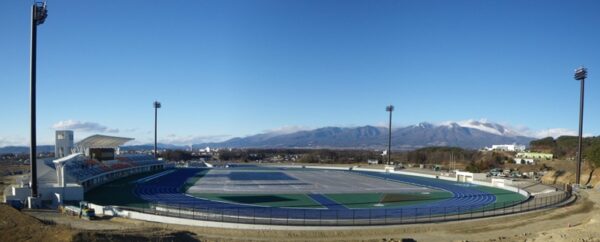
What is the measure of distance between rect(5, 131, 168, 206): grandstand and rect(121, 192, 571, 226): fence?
986 centimetres

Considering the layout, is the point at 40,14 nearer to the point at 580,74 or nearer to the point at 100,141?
the point at 100,141

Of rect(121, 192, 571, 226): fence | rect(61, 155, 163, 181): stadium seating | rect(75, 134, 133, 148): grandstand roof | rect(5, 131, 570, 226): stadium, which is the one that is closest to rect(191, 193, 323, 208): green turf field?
rect(5, 131, 570, 226): stadium

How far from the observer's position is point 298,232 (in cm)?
2589

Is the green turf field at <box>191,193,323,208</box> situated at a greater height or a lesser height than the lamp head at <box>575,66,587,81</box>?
lesser

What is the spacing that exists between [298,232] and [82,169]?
3053 cm

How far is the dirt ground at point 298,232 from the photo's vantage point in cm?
2130

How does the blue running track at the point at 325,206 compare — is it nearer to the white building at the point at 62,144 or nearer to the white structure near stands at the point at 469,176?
the white structure near stands at the point at 469,176

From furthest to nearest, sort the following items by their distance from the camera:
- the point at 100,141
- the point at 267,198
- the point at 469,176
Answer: the point at 100,141
the point at 469,176
the point at 267,198

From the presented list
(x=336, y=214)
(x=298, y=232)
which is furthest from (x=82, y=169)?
(x=298, y=232)

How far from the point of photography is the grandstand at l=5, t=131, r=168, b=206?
120 ft

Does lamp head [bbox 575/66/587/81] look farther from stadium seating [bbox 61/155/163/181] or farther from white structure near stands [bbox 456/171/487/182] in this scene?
stadium seating [bbox 61/155/163/181]

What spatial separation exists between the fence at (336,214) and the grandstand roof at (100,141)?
3047cm

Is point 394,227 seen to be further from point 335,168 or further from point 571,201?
point 335,168

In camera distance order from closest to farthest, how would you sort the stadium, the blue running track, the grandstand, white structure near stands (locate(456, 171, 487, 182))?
the stadium → the blue running track → the grandstand → white structure near stands (locate(456, 171, 487, 182))
